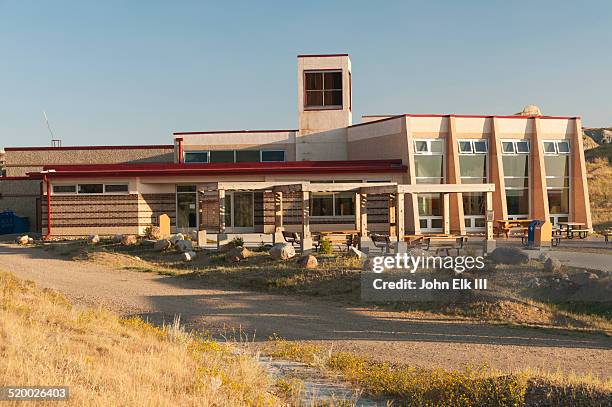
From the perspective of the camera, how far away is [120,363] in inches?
305

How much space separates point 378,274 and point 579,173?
806 inches

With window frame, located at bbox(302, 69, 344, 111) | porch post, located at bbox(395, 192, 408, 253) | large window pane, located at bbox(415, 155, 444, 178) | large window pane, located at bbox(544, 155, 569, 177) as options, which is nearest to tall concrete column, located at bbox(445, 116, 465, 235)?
large window pane, located at bbox(415, 155, 444, 178)

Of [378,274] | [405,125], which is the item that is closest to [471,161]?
[405,125]

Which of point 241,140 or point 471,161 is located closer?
point 471,161

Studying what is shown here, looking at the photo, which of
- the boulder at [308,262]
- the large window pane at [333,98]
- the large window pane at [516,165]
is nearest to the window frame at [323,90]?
the large window pane at [333,98]

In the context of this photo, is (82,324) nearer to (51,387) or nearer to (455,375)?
(51,387)

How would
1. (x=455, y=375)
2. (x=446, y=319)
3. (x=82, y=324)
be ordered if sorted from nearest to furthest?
(x=455, y=375) → (x=82, y=324) → (x=446, y=319)

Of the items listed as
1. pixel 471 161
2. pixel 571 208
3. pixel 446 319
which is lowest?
pixel 446 319

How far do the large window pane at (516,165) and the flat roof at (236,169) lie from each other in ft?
18.4

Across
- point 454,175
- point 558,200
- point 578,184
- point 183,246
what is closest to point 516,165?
point 558,200

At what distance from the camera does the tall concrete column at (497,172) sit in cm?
3061

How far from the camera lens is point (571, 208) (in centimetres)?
3188

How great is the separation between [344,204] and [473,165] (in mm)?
6767

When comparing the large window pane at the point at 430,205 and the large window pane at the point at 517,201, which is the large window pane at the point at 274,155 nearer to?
the large window pane at the point at 430,205
